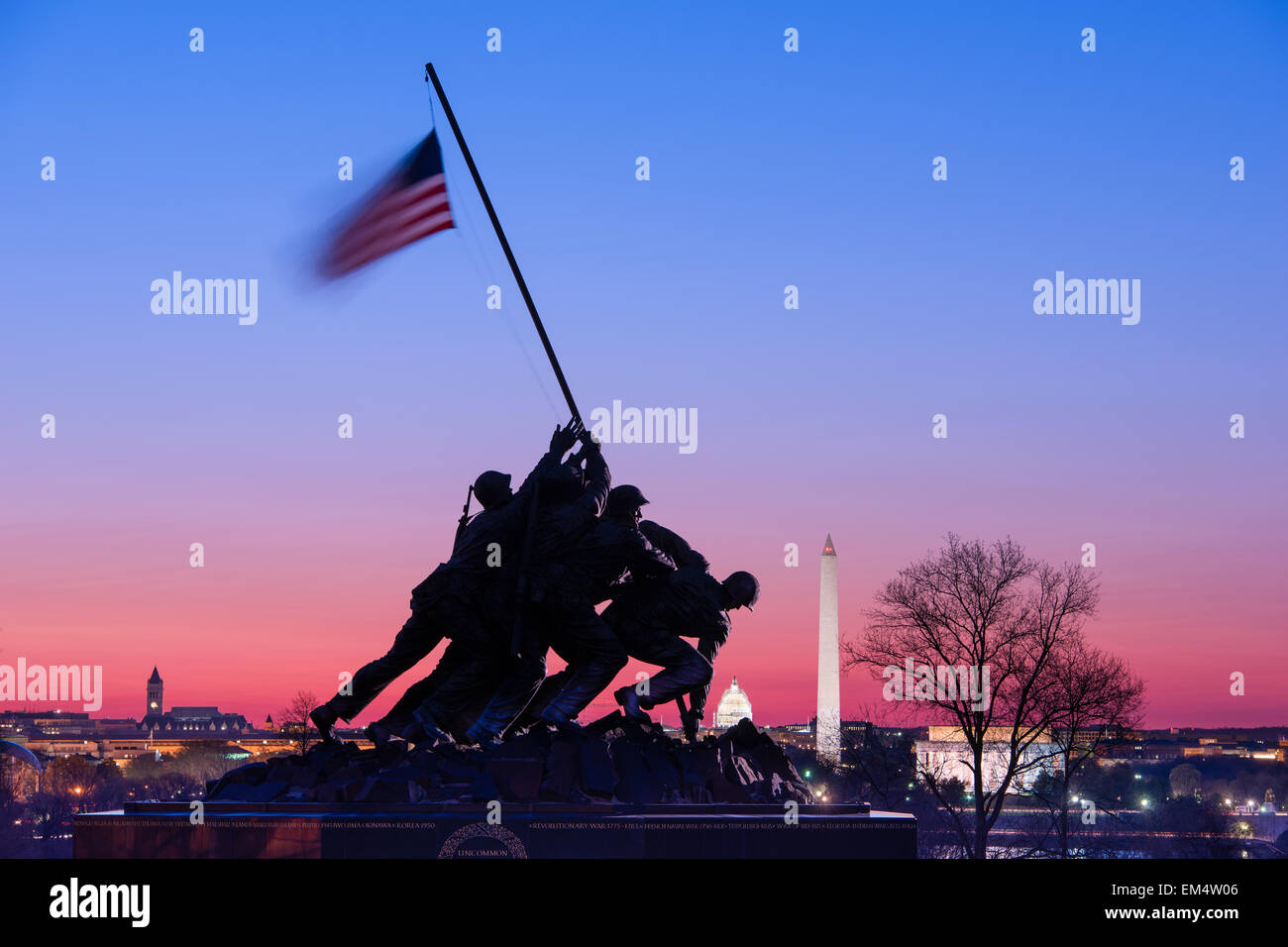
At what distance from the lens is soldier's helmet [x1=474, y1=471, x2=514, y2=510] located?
2177cm

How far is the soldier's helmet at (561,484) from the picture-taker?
2144 cm

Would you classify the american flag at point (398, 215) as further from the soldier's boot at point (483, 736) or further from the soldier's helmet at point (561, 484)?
the soldier's boot at point (483, 736)

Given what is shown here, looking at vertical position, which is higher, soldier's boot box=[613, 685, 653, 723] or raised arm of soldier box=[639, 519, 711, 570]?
raised arm of soldier box=[639, 519, 711, 570]

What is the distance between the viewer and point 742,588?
22.0 m

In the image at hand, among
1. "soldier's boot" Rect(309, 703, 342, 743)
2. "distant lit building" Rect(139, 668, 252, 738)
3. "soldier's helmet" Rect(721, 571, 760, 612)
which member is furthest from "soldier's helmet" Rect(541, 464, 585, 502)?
"distant lit building" Rect(139, 668, 252, 738)

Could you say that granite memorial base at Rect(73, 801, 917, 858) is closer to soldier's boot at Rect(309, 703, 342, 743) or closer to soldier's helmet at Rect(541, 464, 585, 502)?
soldier's boot at Rect(309, 703, 342, 743)

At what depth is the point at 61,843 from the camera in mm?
61375

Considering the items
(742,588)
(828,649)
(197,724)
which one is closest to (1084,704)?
(742,588)

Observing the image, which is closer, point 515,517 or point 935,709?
point 515,517

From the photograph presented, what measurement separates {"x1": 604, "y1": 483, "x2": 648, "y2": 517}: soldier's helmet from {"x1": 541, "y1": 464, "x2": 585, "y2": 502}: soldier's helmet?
0.54 meters
